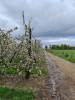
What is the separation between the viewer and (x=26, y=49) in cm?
1923

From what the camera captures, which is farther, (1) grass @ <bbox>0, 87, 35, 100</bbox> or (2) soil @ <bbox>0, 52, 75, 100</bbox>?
(2) soil @ <bbox>0, 52, 75, 100</bbox>

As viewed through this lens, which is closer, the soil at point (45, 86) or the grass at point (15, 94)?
the grass at point (15, 94)

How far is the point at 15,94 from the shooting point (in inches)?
562

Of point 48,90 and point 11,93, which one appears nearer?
point 11,93

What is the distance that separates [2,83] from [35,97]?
164 inches

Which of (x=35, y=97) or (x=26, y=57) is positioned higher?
(x=26, y=57)

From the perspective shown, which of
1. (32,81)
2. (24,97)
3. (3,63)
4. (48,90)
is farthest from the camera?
(32,81)

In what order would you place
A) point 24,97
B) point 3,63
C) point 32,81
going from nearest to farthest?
1. point 24,97
2. point 3,63
3. point 32,81

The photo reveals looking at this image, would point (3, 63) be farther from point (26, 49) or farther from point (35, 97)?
point (35, 97)

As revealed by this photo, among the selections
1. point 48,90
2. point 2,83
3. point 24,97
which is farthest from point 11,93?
Result: point 2,83

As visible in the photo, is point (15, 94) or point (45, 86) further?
point (45, 86)

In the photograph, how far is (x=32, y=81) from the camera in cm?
1878

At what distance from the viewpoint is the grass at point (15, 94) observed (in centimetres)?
1356

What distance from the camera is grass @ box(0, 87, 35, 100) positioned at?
13562 millimetres
